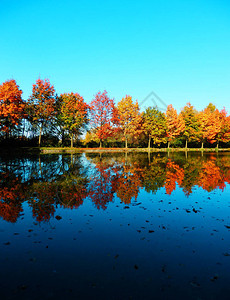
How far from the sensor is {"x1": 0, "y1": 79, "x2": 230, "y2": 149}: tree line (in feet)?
133

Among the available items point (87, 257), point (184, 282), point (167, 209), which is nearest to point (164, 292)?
point (184, 282)

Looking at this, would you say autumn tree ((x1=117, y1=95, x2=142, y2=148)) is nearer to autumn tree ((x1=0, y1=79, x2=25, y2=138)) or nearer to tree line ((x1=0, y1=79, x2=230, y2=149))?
tree line ((x1=0, y1=79, x2=230, y2=149))

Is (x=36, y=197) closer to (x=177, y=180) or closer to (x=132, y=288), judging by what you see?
(x=132, y=288)

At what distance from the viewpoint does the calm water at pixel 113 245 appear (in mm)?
3045

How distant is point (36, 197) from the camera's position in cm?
780

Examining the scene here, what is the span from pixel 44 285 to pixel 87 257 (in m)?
1.00

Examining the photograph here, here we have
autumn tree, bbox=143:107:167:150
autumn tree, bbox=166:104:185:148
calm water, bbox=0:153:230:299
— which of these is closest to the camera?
calm water, bbox=0:153:230:299

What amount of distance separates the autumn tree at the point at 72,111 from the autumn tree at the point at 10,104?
900 centimetres

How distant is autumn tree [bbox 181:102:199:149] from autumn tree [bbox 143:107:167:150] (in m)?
7.36

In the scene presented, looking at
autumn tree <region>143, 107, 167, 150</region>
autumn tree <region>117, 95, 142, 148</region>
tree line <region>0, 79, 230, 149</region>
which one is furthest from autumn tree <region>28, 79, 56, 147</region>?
autumn tree <region>143, 107, 167, 150</region>

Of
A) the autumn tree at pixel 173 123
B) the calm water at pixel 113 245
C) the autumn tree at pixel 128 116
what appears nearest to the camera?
the calm water at pixel 113 245

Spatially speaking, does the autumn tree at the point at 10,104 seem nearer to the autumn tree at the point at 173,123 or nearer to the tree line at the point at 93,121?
the tree line at the point at 93,121

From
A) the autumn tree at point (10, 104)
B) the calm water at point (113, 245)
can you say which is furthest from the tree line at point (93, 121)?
the calm water at point (113, 245)

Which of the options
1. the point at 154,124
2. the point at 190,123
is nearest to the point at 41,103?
the point at 154,124
